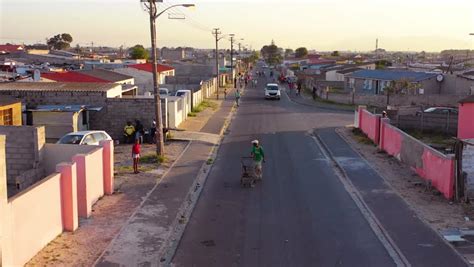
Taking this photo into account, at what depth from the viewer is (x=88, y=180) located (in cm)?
1520

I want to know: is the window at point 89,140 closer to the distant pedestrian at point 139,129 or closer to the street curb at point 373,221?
the distant pedestrian at point 139,129

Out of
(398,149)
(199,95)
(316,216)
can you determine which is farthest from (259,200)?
(199,95)

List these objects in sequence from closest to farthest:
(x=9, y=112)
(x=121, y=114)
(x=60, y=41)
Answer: (x=9, y=112)
(x=121, y=114)
(x=60, y=41)

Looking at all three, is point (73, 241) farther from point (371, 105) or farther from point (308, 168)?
point (371, 105)

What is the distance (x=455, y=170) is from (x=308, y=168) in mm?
6261

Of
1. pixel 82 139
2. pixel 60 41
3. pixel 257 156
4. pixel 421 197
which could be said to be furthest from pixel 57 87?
pixel 60 41

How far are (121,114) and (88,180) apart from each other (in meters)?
13.2

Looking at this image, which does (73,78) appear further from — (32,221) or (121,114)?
(32,221)

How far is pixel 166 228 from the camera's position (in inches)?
544

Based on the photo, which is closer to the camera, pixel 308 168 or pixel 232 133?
pixel 308 168

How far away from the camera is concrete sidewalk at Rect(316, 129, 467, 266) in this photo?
1191 cm

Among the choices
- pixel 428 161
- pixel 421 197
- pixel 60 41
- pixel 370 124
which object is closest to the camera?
pixel 421 197

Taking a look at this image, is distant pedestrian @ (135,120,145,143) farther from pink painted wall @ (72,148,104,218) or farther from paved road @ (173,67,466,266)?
pink painted wall @ (72,148,104,218)

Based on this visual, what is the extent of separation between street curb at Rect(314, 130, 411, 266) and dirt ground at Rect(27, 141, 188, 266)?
6014mm
